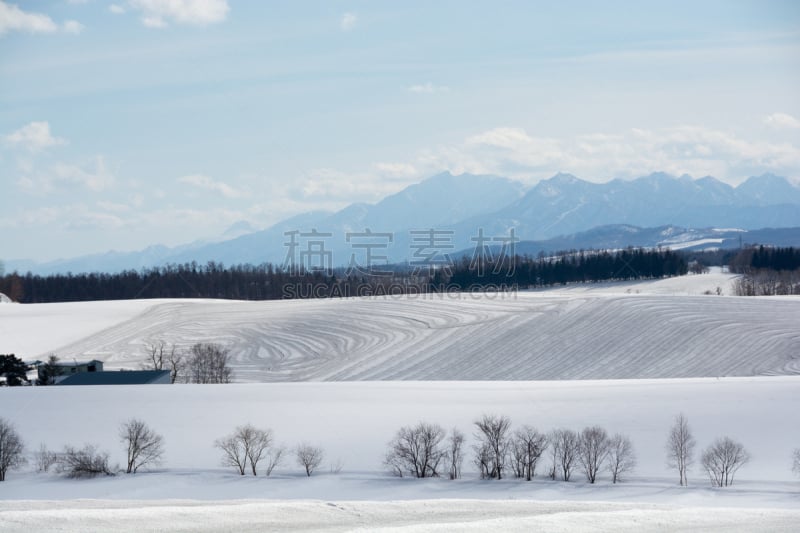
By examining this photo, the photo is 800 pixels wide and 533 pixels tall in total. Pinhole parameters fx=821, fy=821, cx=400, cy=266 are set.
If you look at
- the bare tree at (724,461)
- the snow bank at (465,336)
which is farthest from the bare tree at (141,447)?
the snow bank at (465,336)

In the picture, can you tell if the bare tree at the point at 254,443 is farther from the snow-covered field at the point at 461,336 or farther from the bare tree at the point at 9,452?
the snow-covered field at the point at 461,336

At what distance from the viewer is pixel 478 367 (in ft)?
173

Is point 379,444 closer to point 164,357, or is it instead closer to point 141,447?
point 141,447

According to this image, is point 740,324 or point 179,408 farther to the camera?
point 740,324

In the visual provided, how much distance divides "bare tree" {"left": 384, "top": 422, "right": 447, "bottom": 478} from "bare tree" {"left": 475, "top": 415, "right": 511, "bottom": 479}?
1567mm

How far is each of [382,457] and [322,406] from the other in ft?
23.2

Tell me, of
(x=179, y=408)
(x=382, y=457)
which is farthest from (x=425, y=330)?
(x=382, y=457)

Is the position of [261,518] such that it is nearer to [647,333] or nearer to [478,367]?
[478,367]

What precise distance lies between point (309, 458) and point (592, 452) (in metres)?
9.87

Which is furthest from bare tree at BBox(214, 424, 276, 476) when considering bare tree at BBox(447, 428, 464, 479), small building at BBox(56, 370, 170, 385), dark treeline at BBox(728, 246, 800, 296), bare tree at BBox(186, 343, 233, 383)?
dark treeline at BBox(728, 246, 800, 296)

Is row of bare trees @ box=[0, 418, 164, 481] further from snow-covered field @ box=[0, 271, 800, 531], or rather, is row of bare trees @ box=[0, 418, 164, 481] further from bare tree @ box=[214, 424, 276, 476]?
bare tree @ box=[214, 424, 276, 476]

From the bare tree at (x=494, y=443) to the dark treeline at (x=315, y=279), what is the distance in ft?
260

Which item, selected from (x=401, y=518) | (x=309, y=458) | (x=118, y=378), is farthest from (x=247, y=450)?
(x=118, y=378)

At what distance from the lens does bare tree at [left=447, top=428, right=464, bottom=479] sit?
28.6m
